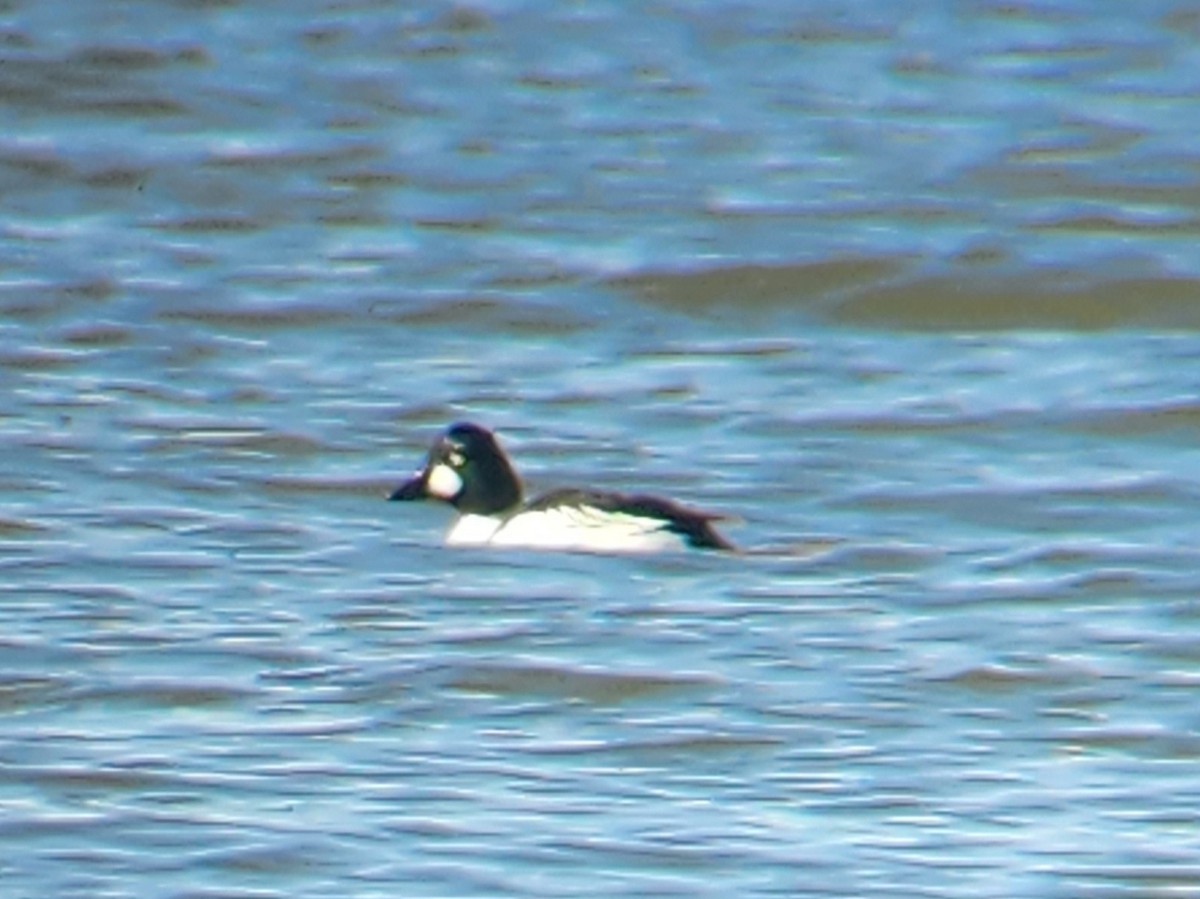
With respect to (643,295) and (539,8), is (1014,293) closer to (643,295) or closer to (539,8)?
(643,295)

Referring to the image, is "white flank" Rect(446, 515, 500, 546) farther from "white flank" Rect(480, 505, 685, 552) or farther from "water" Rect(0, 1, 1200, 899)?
"water" Rect(0, 1, 1200, 899)

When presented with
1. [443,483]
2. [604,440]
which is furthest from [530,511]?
[604,440]

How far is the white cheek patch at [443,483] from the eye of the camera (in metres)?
11.2

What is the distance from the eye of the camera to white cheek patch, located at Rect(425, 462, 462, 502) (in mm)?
11227

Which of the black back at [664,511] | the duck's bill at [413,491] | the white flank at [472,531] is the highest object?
the black back at [664,511]

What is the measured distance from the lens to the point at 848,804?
8031 millimetres

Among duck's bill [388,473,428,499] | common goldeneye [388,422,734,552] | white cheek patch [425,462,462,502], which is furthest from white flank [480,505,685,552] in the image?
duck's bill [388,473,428,499]

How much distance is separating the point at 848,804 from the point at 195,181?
29.5 ft

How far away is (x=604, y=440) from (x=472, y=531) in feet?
4.06

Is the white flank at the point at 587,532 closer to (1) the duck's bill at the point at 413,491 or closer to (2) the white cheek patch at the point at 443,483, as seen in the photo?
(2) the white cheek patch at the point at 443,483

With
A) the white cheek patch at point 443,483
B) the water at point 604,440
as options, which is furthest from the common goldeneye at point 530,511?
the water at point 604,440

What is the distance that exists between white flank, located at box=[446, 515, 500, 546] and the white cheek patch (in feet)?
0.32

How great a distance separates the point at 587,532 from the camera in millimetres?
10703

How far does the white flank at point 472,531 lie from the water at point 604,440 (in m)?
0.14
